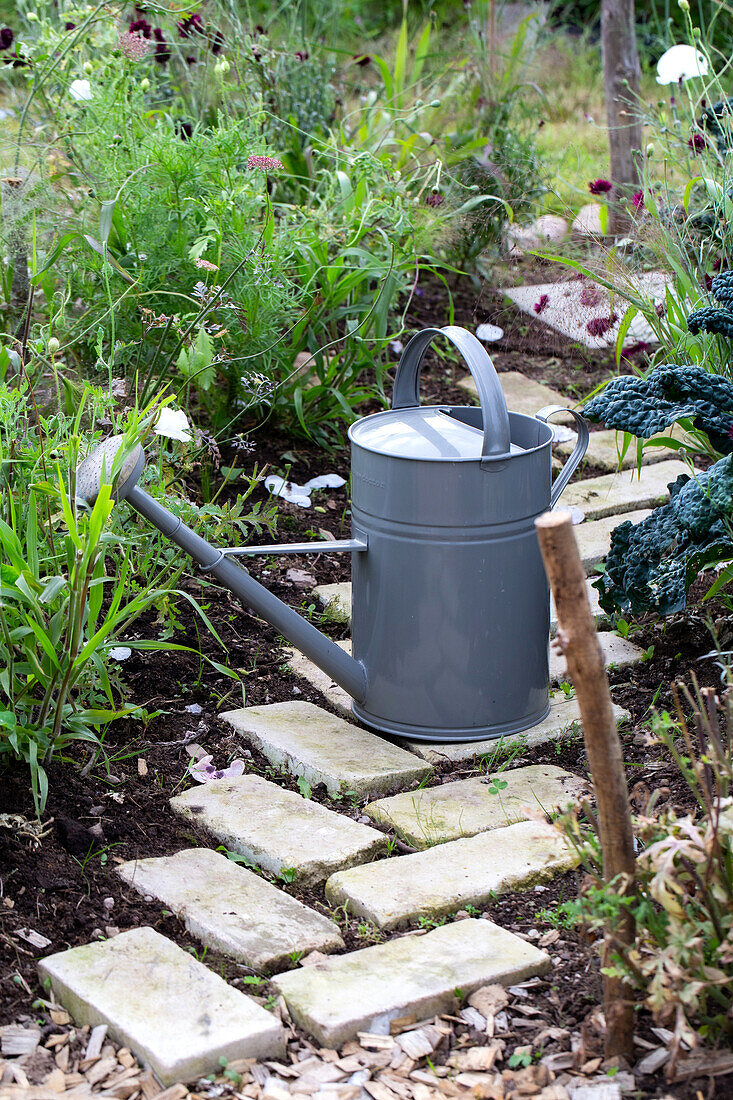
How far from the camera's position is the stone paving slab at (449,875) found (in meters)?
1.85

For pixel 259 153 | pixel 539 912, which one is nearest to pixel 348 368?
pixel 259 153

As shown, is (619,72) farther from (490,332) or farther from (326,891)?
(326,891)

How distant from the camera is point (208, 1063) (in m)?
1.50

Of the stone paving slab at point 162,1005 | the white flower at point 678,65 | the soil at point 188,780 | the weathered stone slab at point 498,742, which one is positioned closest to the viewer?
the stone paving slab at point 162,1005

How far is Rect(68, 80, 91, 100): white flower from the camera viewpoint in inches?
126

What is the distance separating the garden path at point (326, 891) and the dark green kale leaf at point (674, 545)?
32 centimetres

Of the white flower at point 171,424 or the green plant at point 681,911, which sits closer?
the green plant at point 681,911

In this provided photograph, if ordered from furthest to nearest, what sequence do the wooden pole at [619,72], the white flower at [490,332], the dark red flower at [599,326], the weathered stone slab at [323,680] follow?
1. the wooden pole at [619,72]
2. the white flower at [490,332]
3. the dark red flower at [599,326]
4. the weathered stone slab at [323,680]

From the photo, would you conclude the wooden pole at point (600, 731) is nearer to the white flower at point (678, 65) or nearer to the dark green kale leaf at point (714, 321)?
the dark green kale leaf at point (714, 321)

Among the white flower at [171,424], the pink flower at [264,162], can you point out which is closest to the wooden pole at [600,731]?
the white flower at [171,424]

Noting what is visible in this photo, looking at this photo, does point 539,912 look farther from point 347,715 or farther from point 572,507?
point 572,507

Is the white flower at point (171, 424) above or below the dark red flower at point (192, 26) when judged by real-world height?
below

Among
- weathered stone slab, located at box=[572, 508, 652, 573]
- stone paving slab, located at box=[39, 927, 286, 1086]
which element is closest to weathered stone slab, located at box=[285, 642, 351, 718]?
weathered stone slab, located at box=[572, 508, 652, 573]

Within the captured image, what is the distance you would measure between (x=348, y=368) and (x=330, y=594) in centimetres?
82
